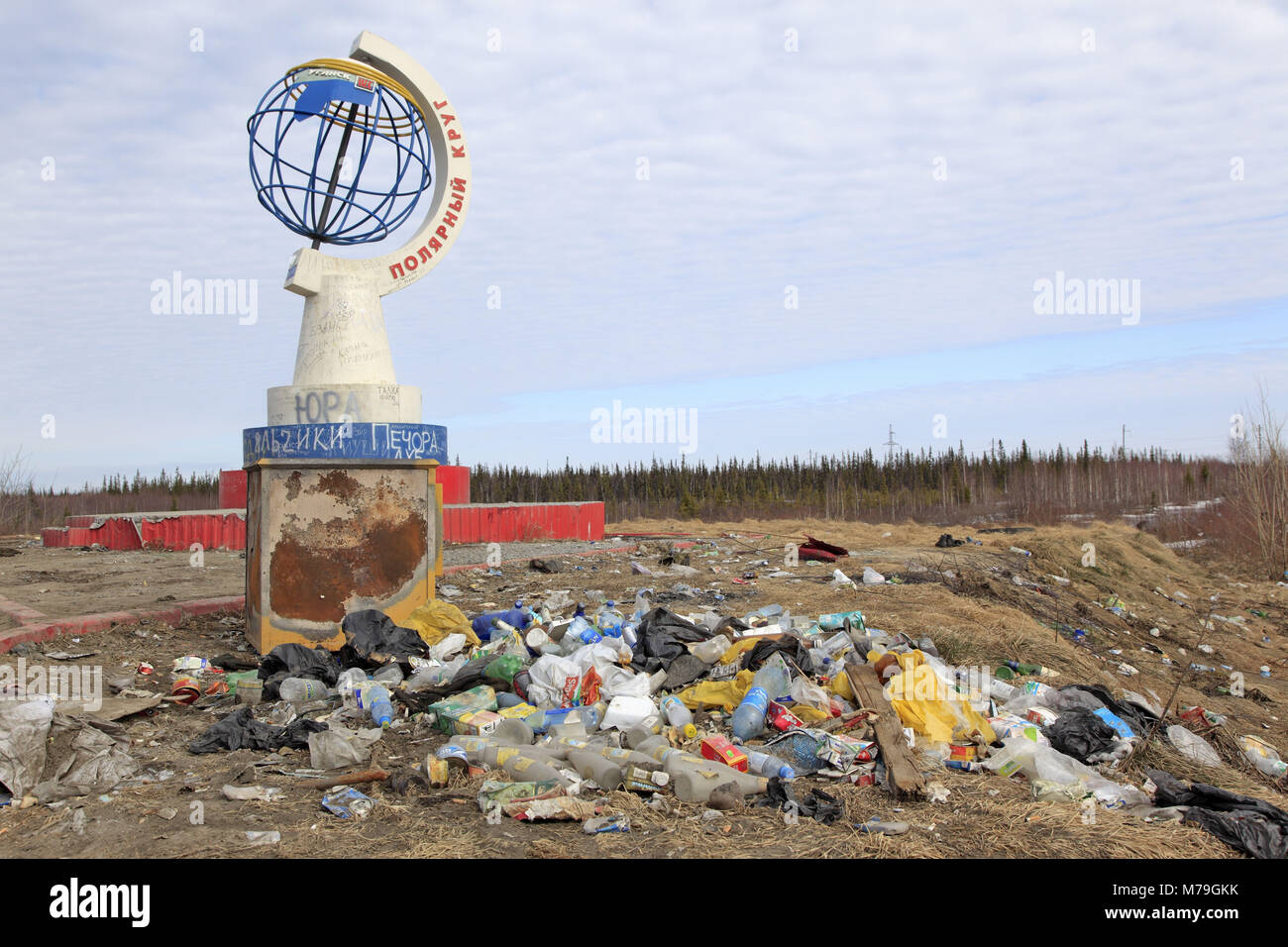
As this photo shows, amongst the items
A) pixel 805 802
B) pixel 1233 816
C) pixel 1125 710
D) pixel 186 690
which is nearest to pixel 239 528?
pixel 186 690

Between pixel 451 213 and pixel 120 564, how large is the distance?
8286 mm

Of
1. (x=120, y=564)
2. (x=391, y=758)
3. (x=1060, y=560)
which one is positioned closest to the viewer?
(x=391, y=758)

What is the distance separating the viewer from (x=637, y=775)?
158 inches

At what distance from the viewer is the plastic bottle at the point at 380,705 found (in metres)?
5.31

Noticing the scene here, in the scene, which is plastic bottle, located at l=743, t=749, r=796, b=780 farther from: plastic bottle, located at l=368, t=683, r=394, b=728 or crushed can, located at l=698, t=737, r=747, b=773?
plastic bottle, located at l=368, t=683, r=394, b=728

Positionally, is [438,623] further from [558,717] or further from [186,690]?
[558,717]

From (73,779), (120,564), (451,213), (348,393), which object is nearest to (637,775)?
(73,779)

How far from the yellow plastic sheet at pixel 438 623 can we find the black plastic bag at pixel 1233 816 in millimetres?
5014

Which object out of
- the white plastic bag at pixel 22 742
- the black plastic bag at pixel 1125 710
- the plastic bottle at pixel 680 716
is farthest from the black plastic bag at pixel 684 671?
the white plastic bag at pixel 22 742

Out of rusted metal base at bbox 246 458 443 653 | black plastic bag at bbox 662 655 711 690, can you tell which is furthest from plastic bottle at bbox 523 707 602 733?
rusted metal base at bbox 246 458 443 653

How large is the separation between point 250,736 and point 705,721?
263cm

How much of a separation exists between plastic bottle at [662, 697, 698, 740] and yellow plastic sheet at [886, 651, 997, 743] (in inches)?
45.6
